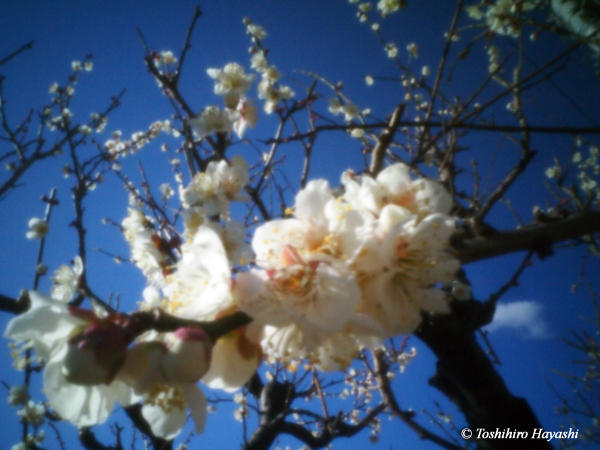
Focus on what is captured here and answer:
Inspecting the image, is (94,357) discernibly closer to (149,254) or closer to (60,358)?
(60,358)

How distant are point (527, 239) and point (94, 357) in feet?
3.72

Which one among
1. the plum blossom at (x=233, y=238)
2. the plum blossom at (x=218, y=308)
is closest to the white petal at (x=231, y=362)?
the plum blossom at (x=218, y=308)

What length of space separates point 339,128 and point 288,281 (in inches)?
26.8

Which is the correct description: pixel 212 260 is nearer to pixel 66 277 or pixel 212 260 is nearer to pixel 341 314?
pixel 341 314

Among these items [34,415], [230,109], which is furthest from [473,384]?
[34,415]

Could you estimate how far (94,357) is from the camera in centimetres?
60

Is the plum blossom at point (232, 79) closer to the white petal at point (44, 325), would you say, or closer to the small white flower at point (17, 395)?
the white petal at point (44, 325)

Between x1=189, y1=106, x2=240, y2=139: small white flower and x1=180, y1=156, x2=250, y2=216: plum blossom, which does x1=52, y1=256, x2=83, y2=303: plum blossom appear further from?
x1=189, y1=106, x2=240, y2=139: small white flower

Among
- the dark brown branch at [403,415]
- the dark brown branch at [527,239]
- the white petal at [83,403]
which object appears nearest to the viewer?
the white petal at [83,403]

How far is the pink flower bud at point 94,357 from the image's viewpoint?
598 mm

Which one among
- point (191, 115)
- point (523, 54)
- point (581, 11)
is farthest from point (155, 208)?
point (581, 11)

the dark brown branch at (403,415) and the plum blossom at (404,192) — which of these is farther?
the dark brown branch at (403,415)

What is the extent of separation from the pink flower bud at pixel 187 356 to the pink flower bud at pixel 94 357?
8cm

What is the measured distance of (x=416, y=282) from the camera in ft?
2.70
